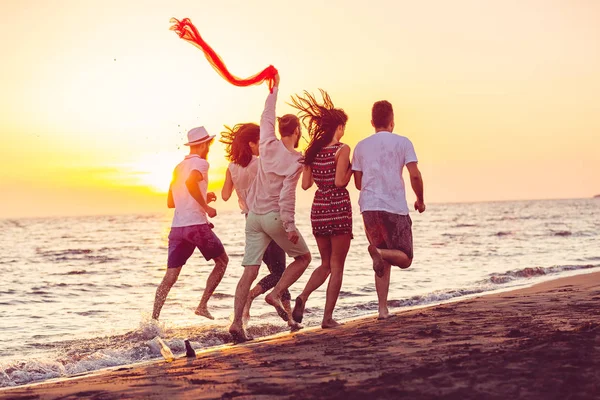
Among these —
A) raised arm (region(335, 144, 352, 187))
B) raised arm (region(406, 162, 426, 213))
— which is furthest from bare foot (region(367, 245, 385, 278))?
raised arm (region(335, 144, 352, 187))

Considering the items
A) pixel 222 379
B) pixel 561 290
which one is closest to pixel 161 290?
pixel 222 379

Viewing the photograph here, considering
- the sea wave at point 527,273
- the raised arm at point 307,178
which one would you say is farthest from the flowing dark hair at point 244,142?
the sea wave at point 527,273

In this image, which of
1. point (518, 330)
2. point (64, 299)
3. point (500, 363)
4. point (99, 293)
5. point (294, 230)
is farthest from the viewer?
point (99, 293)

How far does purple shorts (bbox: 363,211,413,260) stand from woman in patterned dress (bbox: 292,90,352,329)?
0.24m

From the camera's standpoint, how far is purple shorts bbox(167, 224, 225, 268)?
7.66 m

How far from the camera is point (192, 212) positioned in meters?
7.67

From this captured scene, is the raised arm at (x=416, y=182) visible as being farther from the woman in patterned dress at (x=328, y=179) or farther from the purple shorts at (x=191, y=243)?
the purple shorts at (x=191, y=243)

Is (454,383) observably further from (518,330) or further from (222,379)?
(518,330)

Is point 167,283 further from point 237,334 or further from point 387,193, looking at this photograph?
point 387,193

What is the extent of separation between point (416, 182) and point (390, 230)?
520mm

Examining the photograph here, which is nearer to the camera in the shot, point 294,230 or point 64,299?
point 294,230

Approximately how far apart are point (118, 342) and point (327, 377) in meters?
4.15

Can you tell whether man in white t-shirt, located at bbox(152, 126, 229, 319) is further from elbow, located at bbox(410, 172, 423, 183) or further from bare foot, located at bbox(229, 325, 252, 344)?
elbow, located at bbox(410, 172, 423, 183)

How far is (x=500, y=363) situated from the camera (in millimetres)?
4297
